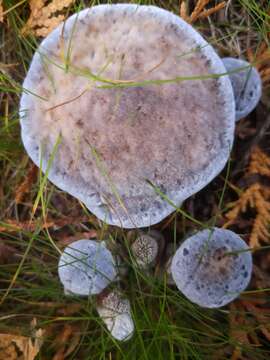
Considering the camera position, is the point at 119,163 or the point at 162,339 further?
the point at 162,339

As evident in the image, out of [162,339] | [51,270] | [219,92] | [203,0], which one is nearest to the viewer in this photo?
[219,92]

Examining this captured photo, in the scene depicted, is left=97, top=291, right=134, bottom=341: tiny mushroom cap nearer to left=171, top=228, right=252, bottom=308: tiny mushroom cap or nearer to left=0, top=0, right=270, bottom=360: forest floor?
left=0, top=0, right=270, bottom=360: forest floor

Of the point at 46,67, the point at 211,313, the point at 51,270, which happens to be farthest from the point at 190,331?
the point at 46,67

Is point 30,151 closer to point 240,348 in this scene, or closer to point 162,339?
point 162,339

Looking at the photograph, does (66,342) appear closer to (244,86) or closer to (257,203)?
(257,203)

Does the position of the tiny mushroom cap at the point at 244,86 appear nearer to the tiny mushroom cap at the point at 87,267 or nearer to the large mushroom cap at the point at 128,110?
the large mushroom cap at the point at 128,110

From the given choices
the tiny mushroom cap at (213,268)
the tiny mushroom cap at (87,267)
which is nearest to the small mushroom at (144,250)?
the tiny mushroom cap at (87,267)

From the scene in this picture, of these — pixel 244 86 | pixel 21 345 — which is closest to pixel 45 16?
pixel 244 86
